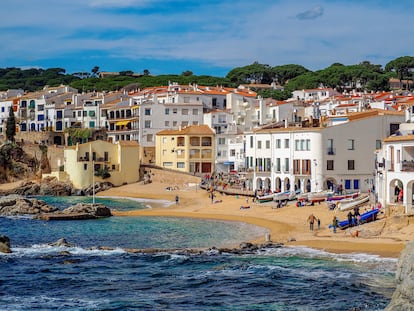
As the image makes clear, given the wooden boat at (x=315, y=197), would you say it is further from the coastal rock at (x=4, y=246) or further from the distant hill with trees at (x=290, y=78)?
the distant hill with trees at (x=290, y=78)

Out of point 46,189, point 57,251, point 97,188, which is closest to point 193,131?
point 97,188

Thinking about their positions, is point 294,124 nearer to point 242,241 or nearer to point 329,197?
point 329,197

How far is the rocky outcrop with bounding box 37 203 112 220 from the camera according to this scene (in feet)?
188

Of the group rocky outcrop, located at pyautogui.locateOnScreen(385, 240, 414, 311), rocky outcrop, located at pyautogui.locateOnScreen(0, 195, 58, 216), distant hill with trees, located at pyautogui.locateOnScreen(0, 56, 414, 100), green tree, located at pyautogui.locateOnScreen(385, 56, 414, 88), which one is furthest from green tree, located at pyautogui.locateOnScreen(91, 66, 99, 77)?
rocky outcrop, located at pyautogui.locateOnScreen(385, 240, 414, 311)

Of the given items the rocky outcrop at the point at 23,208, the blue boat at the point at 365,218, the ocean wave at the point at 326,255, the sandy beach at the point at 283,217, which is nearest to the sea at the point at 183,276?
the ocean wave at the point at 326,255

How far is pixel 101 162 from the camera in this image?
8481 cm

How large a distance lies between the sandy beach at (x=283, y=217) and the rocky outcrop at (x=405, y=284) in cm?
1704

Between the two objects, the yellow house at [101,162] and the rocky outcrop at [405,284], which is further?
the yellow house at [101,162]

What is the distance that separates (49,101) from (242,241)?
78.2 metres

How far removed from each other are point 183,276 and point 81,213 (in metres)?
27.4

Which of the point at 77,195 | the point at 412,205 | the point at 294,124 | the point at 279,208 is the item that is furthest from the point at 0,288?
the point at 77,195

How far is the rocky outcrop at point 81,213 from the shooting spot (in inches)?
2255

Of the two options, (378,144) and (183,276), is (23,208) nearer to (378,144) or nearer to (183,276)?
(378,144)

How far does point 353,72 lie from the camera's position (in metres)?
139
